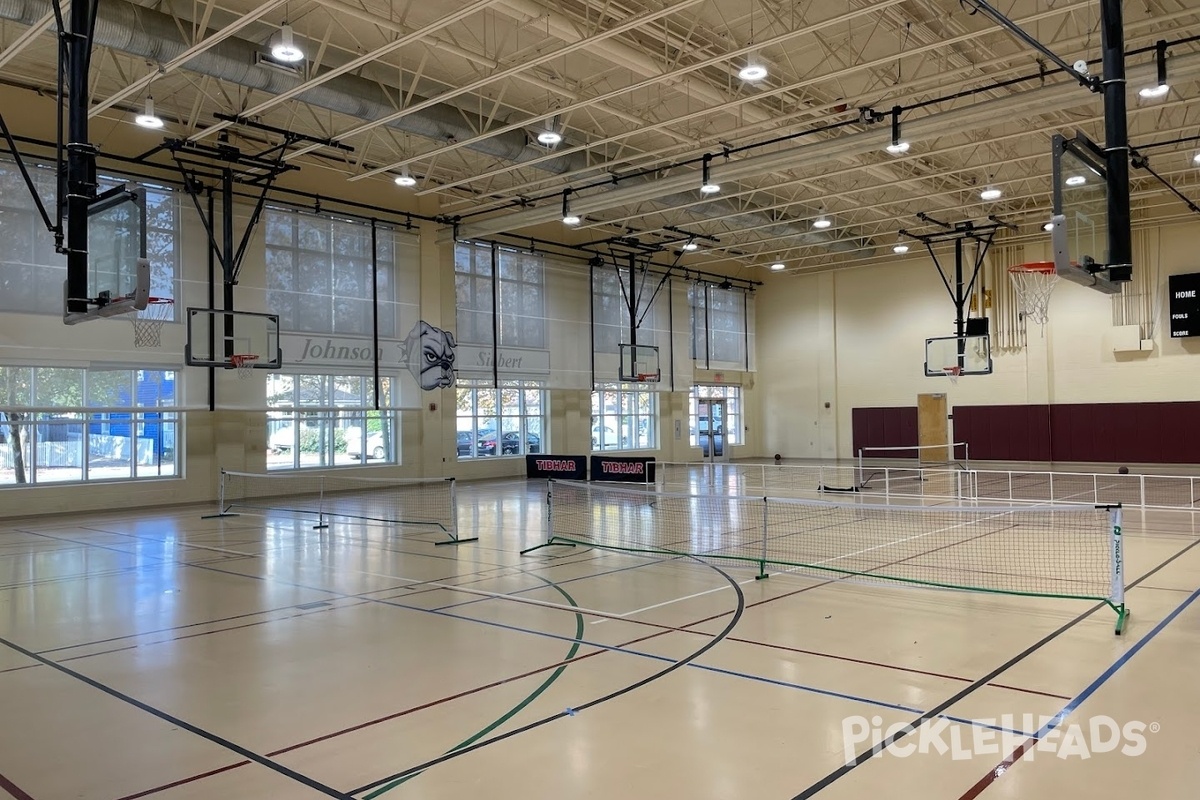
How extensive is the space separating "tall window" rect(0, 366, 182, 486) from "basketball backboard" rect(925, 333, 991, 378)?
82.1 feet

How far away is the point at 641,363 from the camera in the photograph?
3469cm

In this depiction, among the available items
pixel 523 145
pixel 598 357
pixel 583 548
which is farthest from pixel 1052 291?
pixel 583 548

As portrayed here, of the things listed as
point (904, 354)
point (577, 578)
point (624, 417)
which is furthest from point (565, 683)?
point (904, 354)

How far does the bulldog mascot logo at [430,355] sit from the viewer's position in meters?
27.4

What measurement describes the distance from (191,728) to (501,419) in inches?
995

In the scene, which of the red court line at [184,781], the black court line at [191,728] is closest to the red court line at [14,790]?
the red court line at [184,781]

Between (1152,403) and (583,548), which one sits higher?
(1152,403)

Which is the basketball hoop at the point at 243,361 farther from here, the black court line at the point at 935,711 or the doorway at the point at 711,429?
the doorway at the point at 711,429

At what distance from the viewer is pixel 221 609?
9578mm

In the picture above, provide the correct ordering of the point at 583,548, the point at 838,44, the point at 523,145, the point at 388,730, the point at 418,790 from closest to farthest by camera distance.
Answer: the point at 418,790 → the point at 388,730 → the point at 583,548 → the point at 838,44 → the point at 523,145

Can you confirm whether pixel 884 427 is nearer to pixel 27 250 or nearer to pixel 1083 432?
pixel 1083 432

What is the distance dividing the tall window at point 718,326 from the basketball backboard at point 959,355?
960cm

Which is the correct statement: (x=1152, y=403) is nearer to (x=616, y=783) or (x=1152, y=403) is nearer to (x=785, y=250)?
(x=785, y=250)

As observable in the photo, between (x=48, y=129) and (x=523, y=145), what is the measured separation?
11090mm
